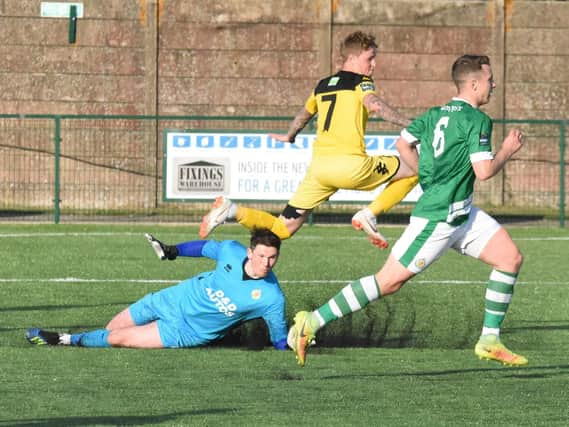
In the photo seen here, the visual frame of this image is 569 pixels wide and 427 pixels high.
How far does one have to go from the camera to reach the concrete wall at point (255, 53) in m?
25.5

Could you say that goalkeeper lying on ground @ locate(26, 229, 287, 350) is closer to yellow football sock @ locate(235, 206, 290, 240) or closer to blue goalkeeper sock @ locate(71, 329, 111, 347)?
blue goalkeeper sock @ locate(71, 329, 111, 347)

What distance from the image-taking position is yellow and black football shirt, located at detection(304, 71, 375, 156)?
1061 cm

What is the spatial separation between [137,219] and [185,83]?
392 cm

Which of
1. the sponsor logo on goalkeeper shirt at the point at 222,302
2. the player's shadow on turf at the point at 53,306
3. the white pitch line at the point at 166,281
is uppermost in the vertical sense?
the sponsor logo on goalkeeper shirt at the point at 222,302

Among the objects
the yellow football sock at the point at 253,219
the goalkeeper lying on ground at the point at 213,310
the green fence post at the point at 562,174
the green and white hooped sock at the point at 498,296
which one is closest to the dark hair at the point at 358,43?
the yellow football sock at the point at 253,219

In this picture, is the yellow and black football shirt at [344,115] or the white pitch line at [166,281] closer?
the yellow and black football shirt at [344,115]

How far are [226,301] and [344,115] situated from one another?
5.86ft

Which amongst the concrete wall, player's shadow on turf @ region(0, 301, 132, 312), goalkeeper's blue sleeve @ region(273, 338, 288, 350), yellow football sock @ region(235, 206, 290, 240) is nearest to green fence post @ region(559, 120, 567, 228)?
the concrete wall

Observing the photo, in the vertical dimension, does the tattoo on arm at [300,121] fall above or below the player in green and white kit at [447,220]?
above

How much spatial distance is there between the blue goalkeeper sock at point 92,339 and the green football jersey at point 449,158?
273 cm

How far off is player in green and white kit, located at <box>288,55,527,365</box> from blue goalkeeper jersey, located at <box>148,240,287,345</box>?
1.28m

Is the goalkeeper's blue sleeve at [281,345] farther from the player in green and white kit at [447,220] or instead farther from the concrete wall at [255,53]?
the concrete wall at [255,53]

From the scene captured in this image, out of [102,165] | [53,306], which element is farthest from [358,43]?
[102,165]

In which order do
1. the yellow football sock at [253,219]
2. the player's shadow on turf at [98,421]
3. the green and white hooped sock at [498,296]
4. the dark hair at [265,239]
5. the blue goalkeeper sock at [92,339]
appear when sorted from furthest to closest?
the yellow football sock at [253,219] < the blue goalkeeper sock at [92,339] < the dark hair at [265,239] < the green and white hooped sock at [498,296] < the player's shadow on turf at [98,421]
